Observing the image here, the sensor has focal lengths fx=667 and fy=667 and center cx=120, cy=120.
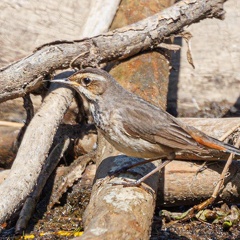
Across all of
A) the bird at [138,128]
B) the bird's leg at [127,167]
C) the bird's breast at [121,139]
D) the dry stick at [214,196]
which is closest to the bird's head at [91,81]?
the bird at [138,128]

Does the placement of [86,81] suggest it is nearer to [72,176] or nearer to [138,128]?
[138,128]

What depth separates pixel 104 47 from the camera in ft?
24.4

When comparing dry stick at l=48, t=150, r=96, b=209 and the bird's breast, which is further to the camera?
dry stick at l=48, t=150, r=96, b=209

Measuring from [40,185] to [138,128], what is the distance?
1.62m

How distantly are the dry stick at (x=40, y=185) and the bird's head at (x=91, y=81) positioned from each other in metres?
1.30

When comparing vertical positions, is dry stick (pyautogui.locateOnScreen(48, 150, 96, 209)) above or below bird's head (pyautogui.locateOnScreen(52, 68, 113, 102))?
below

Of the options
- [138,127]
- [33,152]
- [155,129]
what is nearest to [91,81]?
[138,127]

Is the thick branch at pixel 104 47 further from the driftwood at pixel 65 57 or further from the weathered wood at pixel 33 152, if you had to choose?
the weathered wood at pixel 33 152

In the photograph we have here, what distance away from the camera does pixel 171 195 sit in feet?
22.9

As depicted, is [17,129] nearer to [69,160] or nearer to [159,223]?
[69,160]

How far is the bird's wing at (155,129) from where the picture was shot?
19.2ft

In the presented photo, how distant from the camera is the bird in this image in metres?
5.83

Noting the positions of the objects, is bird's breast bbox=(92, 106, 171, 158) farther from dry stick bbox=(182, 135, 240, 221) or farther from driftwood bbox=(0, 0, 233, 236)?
dry stick bbox=(182, 135, 240, 221)

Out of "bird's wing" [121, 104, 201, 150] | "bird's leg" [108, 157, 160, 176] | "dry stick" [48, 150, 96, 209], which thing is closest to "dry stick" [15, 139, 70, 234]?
"dry stick" [48, 150, 96, 209]
